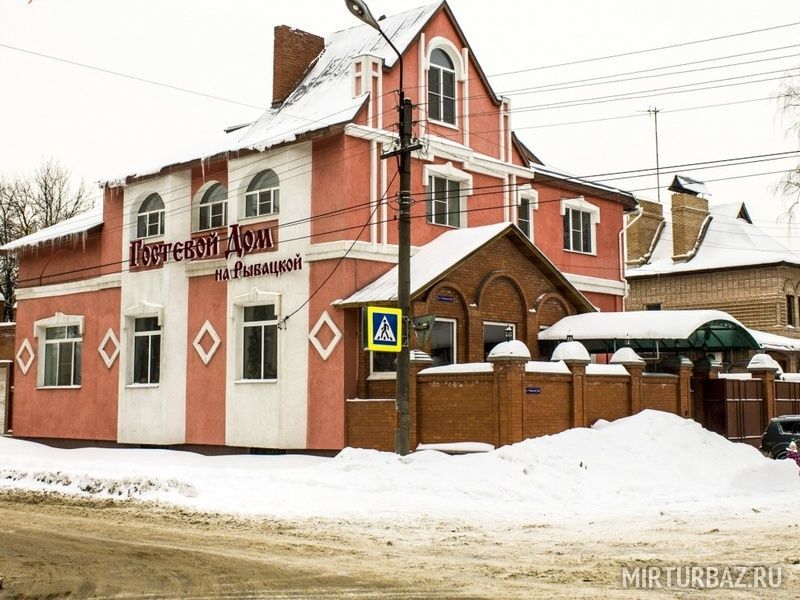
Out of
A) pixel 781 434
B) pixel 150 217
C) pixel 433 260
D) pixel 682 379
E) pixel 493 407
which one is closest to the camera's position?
pixel 493 407

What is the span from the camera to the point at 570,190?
97.5ft

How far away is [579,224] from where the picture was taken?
99.2 feet

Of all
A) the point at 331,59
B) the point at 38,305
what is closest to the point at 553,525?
the point at 331,59

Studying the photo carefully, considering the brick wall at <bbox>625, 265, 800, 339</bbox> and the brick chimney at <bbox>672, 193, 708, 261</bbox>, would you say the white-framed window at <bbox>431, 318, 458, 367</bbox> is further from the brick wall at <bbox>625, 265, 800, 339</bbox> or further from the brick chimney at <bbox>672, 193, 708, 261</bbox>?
the brick chimney at <bbox>672, 193, 708, 261</bbox>

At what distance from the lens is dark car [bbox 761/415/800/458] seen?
2197 cm

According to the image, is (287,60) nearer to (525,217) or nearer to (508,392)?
Answer: (525,217)

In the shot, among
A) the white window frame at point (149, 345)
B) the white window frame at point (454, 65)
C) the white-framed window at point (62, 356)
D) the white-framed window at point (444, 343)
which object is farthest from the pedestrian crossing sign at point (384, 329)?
the white-framed window at point (62, 356)

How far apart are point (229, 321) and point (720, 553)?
1628 cm

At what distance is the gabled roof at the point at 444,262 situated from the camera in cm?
2170

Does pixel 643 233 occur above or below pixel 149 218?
above

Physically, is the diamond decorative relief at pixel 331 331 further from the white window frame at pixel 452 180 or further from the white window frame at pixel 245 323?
the white window frame at pixel 452 180

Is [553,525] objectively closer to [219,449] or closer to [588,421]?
[588,421]

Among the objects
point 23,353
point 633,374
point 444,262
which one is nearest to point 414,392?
point 444,262

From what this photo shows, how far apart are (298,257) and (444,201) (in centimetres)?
444
